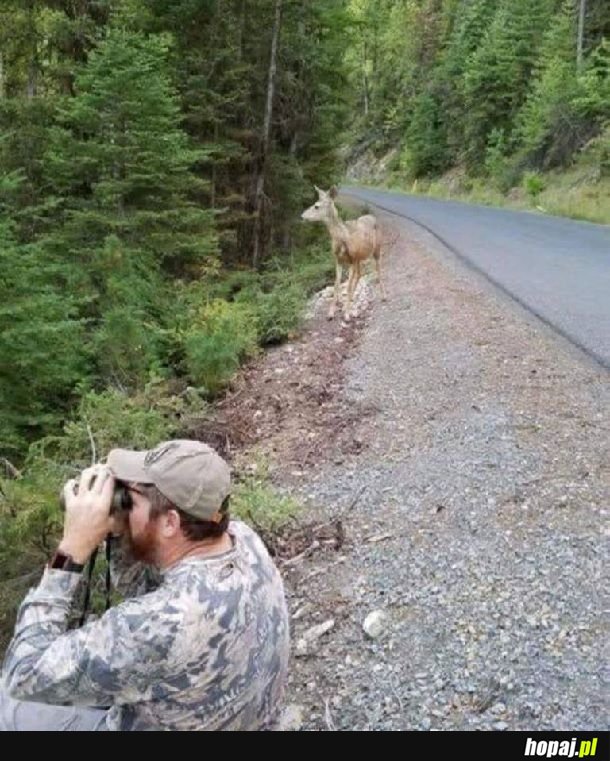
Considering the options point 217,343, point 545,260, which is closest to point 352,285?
point 217,343

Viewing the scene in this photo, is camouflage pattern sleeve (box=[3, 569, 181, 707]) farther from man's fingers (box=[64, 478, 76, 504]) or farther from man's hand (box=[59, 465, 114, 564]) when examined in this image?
man's fingers (box=[64, 478, 76, 504])

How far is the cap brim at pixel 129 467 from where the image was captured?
8.16 feet

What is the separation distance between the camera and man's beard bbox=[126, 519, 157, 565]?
8.19 ft

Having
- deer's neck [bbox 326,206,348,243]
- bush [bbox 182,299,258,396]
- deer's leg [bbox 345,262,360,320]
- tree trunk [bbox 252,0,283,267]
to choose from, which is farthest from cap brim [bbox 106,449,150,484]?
tree trunk [bbox 252,0,283,267]

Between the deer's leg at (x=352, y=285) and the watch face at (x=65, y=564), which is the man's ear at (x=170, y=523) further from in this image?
the deer's leg at (x=352, y=285)

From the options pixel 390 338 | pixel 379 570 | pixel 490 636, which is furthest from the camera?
pixel 390 338

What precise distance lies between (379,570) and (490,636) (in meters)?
0.90

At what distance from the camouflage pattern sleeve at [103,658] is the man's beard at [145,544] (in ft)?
0.76

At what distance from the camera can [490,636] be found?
3908 millimetres

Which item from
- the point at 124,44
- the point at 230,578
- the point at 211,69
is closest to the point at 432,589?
the point at 230,578

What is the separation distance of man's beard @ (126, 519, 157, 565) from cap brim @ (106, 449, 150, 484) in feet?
0.45

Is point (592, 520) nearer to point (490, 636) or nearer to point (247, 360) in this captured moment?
point (490, 636)

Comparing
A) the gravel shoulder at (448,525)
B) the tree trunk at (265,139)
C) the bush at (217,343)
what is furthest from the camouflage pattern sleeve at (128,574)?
the tree trunk at (265,139)

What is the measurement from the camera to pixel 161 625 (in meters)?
2.25
